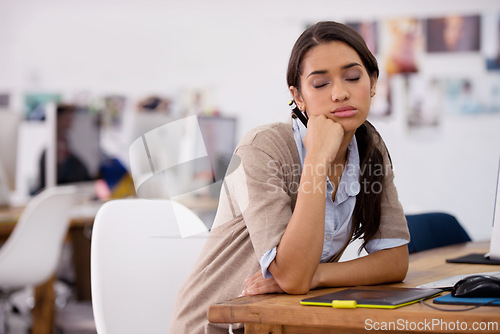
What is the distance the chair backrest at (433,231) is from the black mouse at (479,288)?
0.81 meters

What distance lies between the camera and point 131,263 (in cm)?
138

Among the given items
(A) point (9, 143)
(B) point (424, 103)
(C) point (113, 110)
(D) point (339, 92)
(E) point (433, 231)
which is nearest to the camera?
(D) point (339, 92)

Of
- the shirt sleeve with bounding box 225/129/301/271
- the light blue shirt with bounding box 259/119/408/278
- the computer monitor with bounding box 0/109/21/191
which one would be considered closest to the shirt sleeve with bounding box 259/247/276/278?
the shirt sleeve with bounding box 225/129/301/271

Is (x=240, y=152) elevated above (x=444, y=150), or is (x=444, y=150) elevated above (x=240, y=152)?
(x=240, y=152)

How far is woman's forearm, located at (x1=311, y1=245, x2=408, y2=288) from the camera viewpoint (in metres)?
1.14

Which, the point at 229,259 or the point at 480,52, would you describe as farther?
the point at 480,52

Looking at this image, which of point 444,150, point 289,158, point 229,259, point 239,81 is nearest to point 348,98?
point 289,158

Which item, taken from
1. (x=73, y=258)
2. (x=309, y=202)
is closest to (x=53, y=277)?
(x=73, y=258)

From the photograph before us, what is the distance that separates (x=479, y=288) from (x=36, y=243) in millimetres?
2507

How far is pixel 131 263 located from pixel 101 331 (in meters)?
0.16

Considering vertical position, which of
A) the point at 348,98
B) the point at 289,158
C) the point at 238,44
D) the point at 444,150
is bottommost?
the point at 444,150

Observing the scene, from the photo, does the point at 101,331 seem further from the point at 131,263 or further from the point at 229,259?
the point at 229,259

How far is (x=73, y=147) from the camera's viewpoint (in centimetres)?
380

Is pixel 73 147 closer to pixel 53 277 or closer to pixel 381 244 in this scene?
pixel 53 277
